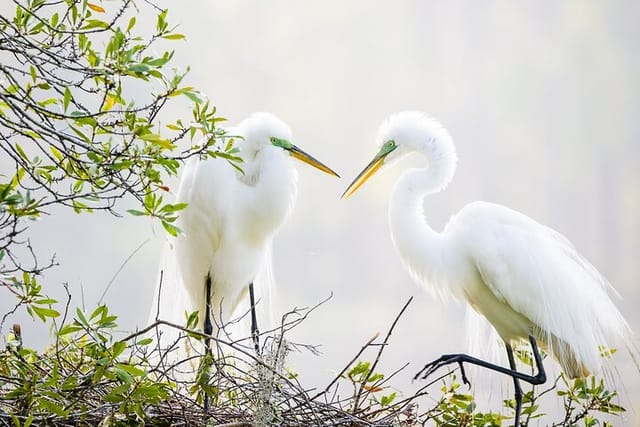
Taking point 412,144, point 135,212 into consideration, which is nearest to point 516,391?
point 412,144

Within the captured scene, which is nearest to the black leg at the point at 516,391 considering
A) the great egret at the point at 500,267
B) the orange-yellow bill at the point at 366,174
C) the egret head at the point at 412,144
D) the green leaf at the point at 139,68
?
the great egret at the point at 500,267

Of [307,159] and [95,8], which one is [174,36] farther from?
[307,159]

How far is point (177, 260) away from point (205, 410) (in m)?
1.64

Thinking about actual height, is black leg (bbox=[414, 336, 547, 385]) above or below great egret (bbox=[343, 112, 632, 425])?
below

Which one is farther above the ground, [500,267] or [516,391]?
[500,267]

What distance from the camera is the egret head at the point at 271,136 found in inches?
152

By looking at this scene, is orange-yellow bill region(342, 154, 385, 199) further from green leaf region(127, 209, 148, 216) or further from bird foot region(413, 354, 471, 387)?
green leaf region(127, 209, 148, 216)

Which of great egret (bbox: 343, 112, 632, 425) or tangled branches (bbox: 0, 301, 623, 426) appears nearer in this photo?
tangled branches (bbox: 0, 301, 623, 426)

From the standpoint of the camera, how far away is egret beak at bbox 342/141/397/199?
390 centimetres

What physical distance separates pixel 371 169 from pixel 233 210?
2.39 ft

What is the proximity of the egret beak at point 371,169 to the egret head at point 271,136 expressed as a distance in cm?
16

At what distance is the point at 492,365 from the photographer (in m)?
3.46

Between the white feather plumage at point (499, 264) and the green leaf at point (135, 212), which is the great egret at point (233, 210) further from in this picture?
the green leaf at point (135, 212)

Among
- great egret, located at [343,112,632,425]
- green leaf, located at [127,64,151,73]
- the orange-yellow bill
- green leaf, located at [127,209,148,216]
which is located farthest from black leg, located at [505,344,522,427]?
green leaf, located at [127,64,151,73]
